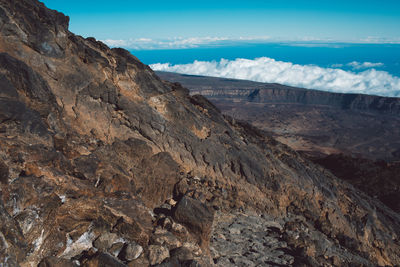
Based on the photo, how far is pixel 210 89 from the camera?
521ft

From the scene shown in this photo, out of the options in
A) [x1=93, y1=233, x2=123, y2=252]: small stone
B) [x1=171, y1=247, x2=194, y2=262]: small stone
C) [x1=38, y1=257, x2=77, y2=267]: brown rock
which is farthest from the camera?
[x1=171, y1=247, x2=194, y2=262]: small stone

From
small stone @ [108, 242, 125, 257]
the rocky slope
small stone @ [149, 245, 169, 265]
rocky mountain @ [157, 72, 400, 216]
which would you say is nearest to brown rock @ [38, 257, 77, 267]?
small stone @ [108, 242, 125, 257]

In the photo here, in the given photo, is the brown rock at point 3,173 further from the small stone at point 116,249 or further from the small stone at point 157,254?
the small stone at point 157,254

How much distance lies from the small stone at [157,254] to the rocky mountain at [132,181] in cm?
3

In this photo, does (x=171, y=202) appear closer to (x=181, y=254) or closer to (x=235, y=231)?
(x=235, y=231)

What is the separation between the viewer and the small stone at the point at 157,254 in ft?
19.9

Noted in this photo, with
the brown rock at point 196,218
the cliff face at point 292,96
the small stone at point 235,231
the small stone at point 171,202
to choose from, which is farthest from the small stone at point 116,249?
the cliff face at point 292,96

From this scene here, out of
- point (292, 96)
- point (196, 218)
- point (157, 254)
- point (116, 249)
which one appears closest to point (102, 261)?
point (116, 249)

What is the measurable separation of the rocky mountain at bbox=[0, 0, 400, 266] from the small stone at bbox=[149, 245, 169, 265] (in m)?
0.03

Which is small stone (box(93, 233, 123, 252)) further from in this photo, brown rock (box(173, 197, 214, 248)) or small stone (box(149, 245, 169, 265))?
brown rock (box(173, 197, 214, 248))

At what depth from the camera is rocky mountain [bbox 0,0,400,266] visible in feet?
19.3

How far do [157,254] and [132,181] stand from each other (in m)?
3.20

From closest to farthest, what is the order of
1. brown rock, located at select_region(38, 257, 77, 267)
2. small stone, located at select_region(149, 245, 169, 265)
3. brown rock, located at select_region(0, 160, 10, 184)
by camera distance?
brown rock, located at select_region(38, 257, 77, 267)
brown rock, located at select_region(0, 160, 10, 184)
small stone, located at select_region(149, 245, 169, 265)

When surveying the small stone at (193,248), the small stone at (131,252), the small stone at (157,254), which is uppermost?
the small stone at (131,252)
